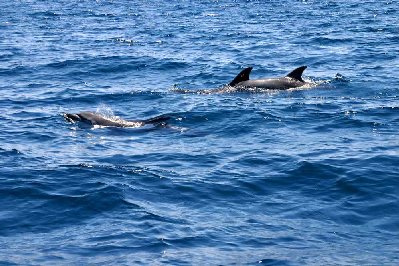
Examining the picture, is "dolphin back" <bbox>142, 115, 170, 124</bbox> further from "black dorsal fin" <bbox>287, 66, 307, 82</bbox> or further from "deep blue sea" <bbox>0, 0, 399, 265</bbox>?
"black dorsal fin" <bbox>287, 66, 307, 82</bbox>

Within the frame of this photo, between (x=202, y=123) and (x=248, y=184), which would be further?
(x=202, y=123)

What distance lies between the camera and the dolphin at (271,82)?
23.3 m

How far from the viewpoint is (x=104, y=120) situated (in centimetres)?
1895

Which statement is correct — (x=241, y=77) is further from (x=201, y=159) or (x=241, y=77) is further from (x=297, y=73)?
(x=201, y=159)

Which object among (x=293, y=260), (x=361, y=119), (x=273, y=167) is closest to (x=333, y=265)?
(x=293, y=260)

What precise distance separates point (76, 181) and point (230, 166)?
3.21 m

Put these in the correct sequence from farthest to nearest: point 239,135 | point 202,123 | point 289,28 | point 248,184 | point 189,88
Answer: point 289,28
point 189,88
point 202,123
point 239,135
point 248,184

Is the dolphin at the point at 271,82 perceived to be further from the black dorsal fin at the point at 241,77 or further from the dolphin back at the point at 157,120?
the dolphin back at the point at 157,120

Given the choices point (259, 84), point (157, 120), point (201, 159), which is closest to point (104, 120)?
point (157, 120)

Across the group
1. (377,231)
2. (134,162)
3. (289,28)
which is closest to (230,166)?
(134,162)

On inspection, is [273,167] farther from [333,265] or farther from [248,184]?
[333,265]

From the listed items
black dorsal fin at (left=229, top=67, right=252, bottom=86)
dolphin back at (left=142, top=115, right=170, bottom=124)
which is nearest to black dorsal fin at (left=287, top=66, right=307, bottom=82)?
black dorsal fin at (left=229, top=67, right=252, bottom=86)

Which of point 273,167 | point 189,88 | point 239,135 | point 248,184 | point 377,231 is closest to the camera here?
point 377,231

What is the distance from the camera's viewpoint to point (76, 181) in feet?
46.8
